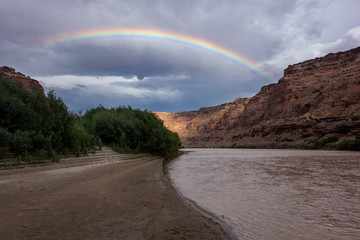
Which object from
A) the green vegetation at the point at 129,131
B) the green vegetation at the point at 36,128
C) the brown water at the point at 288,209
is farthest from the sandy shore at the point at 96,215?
the green vegetation at the point at 129,131

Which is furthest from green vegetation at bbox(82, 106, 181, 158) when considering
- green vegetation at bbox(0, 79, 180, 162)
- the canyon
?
the canyon

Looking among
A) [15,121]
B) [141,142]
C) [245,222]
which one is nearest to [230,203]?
[245,222]

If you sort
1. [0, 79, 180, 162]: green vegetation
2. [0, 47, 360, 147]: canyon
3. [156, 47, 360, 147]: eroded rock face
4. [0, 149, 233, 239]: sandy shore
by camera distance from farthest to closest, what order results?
[156, 47, 360, 147]: eroded rock face < [0, 47, 360, 147]: canyon < [0, 79, 180, 162]: green vegetation < [0, 149, 233, 239]: sandy shore

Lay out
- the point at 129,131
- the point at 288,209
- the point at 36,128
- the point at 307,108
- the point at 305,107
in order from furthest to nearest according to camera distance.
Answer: the point at 305,107
the point at 307,108
the point at 129,131
the point at 36,128
the point at 288,209

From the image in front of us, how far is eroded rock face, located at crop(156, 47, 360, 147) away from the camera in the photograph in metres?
59.4

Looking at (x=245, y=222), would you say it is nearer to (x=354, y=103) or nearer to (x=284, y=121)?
(x=354, y=103)

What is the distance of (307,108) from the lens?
7750 centimetres

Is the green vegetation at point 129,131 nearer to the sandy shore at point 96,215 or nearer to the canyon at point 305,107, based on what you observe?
the canyon at point 305,107

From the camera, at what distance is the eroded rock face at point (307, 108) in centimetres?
5941

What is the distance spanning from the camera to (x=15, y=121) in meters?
13.2

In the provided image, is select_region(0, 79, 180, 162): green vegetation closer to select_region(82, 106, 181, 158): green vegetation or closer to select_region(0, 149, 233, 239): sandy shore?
select_region(82, 106, 181, 158): green vegetation

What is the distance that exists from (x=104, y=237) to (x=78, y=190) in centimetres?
426

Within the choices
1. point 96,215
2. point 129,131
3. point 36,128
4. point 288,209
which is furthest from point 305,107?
point 96,215

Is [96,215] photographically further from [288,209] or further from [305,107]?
[305,107]
